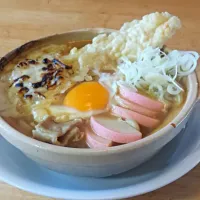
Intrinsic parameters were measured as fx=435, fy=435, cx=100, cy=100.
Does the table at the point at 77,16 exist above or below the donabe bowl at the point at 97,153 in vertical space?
below

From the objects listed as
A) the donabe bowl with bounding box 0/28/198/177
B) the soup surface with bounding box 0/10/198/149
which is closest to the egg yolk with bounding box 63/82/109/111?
the soup surface with bounding box 0/10/198/149

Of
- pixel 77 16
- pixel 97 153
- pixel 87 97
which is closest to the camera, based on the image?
pixel 97 153

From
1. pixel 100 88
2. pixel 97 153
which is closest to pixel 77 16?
pixel 100 88

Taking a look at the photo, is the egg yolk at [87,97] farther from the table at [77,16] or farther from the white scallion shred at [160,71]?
the table at [77,16]

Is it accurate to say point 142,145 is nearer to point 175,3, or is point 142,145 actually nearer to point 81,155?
point 81,155

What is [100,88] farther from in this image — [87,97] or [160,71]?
[160,71]

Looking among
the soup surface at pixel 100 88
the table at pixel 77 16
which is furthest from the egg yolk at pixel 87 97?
the table at pixel 77 16
